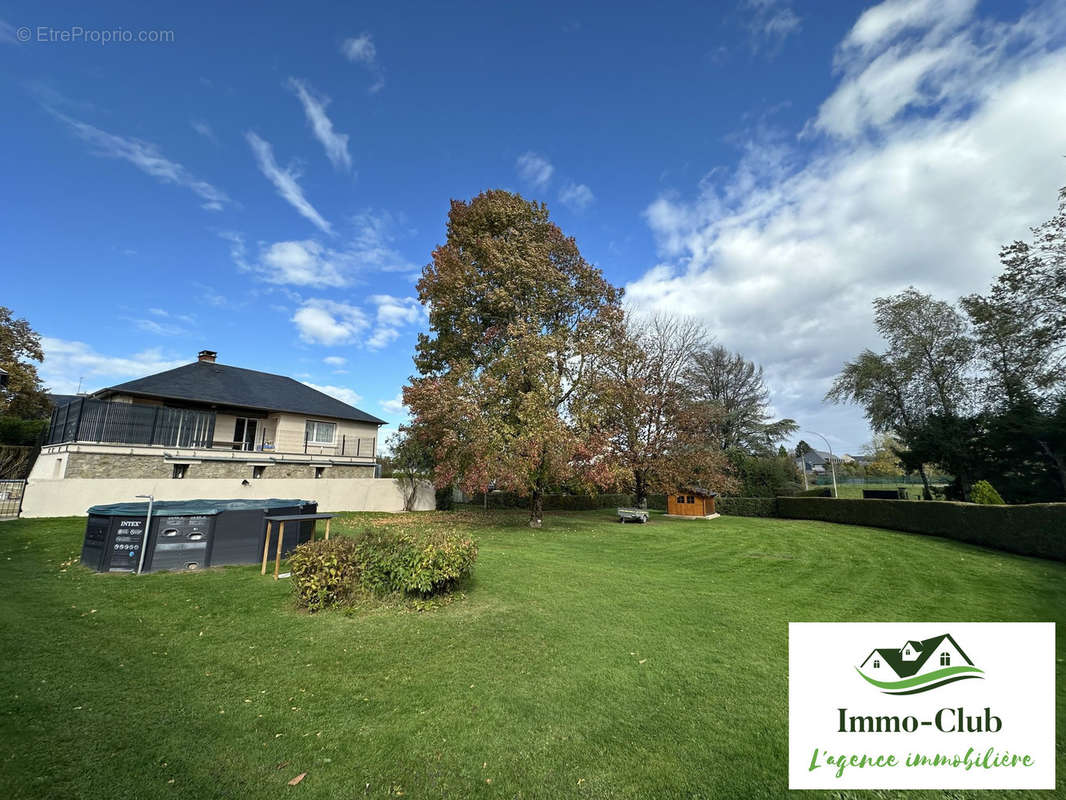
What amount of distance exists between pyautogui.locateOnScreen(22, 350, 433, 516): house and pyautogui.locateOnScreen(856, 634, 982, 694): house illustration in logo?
21925mm

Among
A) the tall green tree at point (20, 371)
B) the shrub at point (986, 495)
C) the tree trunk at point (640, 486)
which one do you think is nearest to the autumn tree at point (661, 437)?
the tree trunk at point (640, 486)

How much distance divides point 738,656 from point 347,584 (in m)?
6.23

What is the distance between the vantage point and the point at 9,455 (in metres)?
22.5

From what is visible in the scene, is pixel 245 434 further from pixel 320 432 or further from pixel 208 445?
pixel 320 432

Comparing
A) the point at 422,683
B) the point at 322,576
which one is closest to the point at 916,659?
the point at 422,683

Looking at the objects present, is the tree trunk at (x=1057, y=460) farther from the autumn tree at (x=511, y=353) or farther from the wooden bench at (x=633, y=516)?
the autumn tree at (x=511, y=353)

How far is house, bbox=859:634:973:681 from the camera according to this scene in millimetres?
4316

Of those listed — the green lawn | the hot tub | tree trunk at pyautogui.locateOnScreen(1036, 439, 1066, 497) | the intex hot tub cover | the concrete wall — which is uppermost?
tree trunk at pyautogui.locateOnScreen(1036, 439, 1066, 497)

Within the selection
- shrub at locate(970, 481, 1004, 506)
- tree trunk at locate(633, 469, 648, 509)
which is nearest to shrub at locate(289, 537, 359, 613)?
tree trunk at locate(633, 469, 648, 509)

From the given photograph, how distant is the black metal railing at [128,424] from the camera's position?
18.7m

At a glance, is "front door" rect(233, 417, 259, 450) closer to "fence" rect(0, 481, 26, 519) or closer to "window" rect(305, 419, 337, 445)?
"window" rect(305, 419, 337, 445)

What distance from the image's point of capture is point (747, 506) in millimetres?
Answer: 29188

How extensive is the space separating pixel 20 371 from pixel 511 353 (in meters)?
34.5

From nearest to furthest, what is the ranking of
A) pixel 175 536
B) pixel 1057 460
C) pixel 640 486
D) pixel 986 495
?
pixel 175 536, pixel 986 495, pixel 1057 460, pixel 640 486
